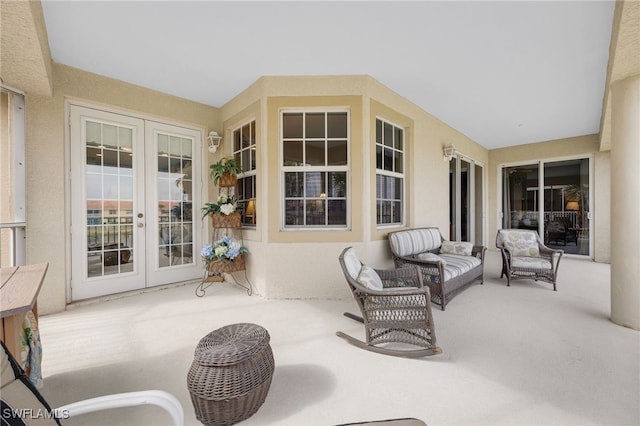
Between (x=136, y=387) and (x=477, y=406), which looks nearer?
(x=477, y=406)

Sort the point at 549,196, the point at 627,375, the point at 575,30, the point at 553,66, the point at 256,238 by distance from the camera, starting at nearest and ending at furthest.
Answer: the point at 627,375, the point at 575,30, the point at 553,66, the point at 256,238, the point at 549,196

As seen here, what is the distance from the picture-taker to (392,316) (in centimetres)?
218

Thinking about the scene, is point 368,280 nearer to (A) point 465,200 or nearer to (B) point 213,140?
(B) point 213,140

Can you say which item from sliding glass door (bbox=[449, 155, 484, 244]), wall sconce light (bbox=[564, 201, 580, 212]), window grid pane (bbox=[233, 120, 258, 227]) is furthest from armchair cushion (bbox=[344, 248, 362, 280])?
wall sconce light (bbox=[564, 201, 580, 212])

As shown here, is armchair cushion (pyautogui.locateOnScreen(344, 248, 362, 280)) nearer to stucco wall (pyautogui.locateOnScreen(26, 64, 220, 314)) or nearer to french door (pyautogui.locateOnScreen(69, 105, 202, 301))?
french door (pyautogui.locateOnScreen(69, 105, 202, 301))

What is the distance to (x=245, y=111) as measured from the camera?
381cm

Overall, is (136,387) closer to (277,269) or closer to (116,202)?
(277,269)

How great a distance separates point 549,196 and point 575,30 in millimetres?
5429

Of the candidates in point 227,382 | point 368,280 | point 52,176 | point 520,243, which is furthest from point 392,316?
point 52,176

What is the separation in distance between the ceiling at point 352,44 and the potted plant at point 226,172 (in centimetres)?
109

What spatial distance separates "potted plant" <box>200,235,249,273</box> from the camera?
3.59m

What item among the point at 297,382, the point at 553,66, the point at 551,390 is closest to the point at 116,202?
the point at 297,382

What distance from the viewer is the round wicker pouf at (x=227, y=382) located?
1434mm

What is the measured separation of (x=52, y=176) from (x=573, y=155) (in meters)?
9.73
